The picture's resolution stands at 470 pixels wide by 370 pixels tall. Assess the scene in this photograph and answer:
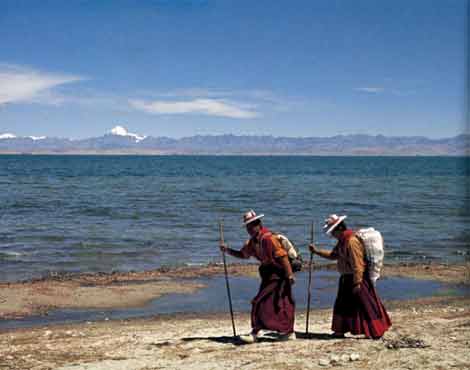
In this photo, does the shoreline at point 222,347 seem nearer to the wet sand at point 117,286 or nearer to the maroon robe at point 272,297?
the maroon robe at point 272,297

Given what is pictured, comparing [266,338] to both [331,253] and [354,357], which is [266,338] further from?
[354,357]

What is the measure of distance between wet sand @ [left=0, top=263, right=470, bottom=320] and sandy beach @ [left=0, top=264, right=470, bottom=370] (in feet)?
0.13

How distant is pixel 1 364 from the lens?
8094mm

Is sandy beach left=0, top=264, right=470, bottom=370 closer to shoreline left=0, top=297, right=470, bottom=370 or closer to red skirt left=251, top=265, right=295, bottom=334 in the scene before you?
shoreline left=0, top=297, right=470, bottom=370

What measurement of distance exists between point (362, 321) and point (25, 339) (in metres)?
4.95

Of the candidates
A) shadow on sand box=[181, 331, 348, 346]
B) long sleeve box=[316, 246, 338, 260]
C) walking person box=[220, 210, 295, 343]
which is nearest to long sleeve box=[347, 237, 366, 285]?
long sleeve box=[316, 246, 338, 260]

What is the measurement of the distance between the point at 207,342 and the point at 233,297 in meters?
4.34

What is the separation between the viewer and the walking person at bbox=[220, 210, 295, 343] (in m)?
8.02

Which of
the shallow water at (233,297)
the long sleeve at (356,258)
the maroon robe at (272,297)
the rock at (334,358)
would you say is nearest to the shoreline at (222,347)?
the rock at (334,358)

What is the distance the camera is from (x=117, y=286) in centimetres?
1416

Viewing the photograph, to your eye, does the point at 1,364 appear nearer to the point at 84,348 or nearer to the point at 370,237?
the point at 84,348

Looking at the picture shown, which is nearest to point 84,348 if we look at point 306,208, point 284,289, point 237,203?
point 284,289

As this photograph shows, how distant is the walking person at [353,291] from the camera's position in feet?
25.9

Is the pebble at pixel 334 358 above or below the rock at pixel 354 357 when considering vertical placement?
below
